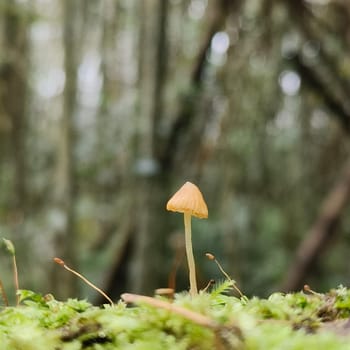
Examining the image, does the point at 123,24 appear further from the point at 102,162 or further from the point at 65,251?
the point at 65,251

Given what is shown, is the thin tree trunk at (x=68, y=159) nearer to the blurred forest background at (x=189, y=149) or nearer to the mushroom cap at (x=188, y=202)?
the blurred forest background at (x=189, y=149)

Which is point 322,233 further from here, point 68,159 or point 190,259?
point 190,259

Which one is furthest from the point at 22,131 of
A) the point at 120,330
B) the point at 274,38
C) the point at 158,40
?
the point at 120,330

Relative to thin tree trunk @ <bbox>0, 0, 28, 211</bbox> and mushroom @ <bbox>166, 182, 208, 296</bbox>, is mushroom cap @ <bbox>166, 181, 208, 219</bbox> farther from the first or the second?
thin tree trunk @ <bbox>0, 0, 28, 211</bbox>

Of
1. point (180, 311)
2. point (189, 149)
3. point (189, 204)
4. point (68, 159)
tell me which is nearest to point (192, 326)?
point (180, 311)

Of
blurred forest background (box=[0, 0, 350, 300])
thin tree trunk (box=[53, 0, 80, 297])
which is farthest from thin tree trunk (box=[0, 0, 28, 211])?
thin tree trunk (box=[53, 0, 80, 297])

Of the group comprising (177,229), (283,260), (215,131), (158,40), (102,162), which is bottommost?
(283,260)
